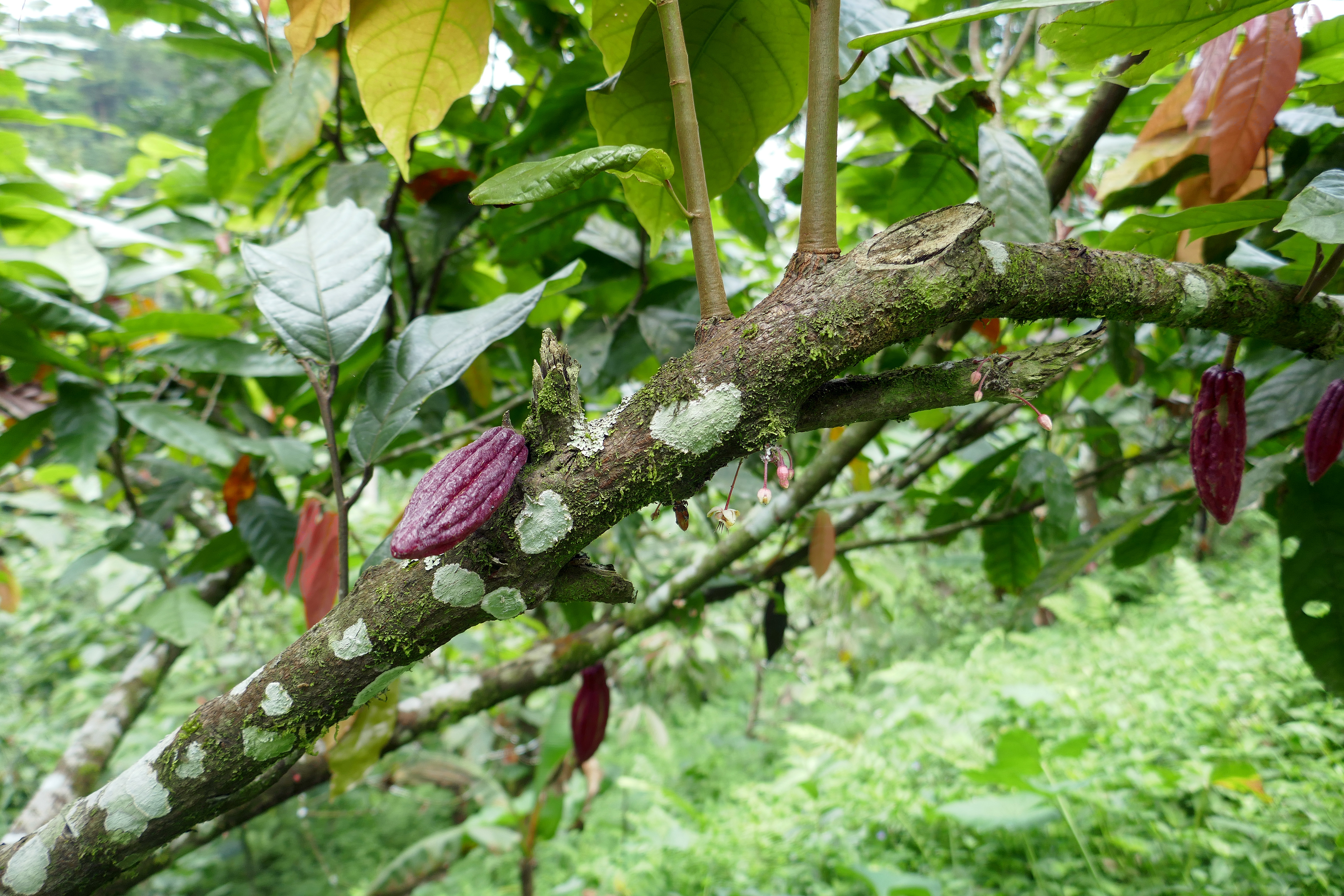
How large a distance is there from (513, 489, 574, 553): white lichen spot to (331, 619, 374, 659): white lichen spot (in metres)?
0.10

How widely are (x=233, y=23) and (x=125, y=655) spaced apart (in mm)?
2554

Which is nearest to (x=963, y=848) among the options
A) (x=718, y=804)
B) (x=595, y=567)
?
(x=718, y=804)

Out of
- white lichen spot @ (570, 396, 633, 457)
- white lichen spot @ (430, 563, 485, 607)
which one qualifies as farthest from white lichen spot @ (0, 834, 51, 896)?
white lichen spot @ (570, 396, 633, 457)

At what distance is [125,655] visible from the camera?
2.72 m

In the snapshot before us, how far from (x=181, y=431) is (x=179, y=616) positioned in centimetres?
30

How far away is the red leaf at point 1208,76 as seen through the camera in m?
0.73

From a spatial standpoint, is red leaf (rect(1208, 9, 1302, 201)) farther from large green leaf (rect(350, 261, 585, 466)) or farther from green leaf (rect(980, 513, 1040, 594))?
green leaf (rect(980, 513, 1040, 594))

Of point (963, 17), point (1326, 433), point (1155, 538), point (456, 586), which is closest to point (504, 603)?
point (456, 586)

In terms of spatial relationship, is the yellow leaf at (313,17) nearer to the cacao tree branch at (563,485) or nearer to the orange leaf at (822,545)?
the cacao tree branch at (563,485)

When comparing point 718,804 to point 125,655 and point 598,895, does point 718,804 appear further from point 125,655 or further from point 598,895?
point 125,655

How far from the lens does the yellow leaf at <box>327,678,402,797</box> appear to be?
83cm

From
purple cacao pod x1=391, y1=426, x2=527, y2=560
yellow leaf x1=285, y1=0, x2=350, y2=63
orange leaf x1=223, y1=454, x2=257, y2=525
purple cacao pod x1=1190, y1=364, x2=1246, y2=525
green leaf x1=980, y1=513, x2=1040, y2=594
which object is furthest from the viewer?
green leaf x1=980, y1=513, x2=1040, y2=594

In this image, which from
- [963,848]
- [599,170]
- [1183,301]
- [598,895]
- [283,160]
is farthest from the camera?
[598,895]

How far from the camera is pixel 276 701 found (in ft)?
1.32
